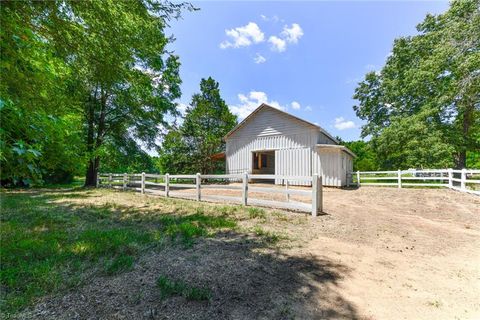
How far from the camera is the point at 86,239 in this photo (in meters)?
4.55

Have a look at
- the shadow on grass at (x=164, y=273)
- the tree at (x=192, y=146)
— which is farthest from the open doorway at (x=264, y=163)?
the shadow on grass at (x=164, y=273)

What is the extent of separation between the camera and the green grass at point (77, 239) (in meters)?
3.00

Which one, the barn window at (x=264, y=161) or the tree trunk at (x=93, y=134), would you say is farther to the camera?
the barn window at (x=264, y=161)

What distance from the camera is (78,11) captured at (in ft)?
11.5

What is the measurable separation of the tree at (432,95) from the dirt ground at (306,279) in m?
14.7

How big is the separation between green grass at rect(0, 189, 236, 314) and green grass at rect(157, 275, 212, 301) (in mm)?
60

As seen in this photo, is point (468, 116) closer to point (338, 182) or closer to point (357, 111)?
point (357, 111)

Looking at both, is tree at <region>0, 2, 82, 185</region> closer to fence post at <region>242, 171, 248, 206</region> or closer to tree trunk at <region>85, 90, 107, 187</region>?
fence post at <region>242, 171, 248, 206</region>

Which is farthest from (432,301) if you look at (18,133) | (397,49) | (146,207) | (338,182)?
(397,49)

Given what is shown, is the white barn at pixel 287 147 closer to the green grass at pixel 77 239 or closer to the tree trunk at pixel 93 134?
the tree trunk at pixel 93 134

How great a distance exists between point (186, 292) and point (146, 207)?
19.7 ft

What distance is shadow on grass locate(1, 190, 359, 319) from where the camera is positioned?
259cm

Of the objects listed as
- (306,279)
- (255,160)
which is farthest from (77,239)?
(255,160)

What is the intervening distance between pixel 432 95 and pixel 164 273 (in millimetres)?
24471
